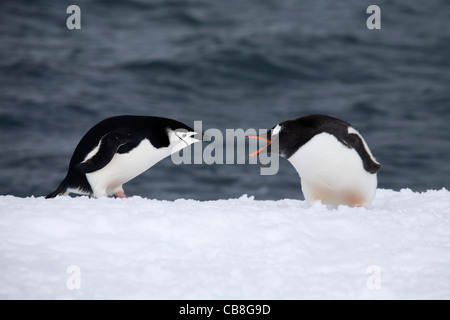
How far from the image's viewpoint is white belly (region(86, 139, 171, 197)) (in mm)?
4727

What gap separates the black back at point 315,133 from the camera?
4301 mm

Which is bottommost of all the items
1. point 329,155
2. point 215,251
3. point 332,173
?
point 215,251

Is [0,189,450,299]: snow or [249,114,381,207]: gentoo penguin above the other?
[249,114,381,207]: gentoo penguin

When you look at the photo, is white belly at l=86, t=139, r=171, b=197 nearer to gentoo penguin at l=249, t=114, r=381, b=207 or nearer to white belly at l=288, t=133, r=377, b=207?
gentoo penguin at l=249, t=114, r=381, b=207

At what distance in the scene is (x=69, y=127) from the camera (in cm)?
1320

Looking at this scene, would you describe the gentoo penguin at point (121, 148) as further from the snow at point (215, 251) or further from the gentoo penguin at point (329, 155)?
the gentoo penguin at point (329, 155)

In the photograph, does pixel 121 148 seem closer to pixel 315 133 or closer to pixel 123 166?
pixel 123 166

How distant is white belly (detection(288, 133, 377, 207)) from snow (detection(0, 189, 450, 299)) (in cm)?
29

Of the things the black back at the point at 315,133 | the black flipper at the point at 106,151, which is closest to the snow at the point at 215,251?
the black back at the point at 315,133

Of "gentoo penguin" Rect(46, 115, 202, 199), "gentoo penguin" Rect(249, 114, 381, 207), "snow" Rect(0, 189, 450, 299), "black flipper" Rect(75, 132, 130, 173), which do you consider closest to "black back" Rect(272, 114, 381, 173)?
"gentoo penguin" Rect(249, 114, 381, 207)

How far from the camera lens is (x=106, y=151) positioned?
4.64 meters

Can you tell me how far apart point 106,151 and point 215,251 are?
5.50ft

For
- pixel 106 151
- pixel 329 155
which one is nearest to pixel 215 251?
pixel 329 155

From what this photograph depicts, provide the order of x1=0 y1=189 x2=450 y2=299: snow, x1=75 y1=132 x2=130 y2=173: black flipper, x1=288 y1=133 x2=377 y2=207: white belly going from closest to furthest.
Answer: x1=0 y1=189 x2=450 y2=299: snow → x1=288 y1=133 x2=377 y2=207: white belly → x1=75 y1=132 x2=130 y2=173: black flipper
